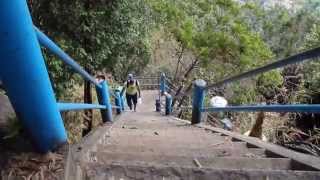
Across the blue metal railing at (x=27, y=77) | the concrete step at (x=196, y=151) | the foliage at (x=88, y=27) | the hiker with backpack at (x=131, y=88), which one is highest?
the foliage at (x=88, y=27)

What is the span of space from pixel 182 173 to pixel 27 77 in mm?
1169

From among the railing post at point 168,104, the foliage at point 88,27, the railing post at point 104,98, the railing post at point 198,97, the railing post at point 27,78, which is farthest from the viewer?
the railing post at point 168,104

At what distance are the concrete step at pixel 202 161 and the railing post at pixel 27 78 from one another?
Answer: 3.41 feet

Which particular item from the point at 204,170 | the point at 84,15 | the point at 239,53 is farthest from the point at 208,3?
the point at 204,170

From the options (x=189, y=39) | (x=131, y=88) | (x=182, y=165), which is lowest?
(x=182, y=165)

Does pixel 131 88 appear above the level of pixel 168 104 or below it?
above

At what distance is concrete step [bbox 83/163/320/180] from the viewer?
2.75 meters

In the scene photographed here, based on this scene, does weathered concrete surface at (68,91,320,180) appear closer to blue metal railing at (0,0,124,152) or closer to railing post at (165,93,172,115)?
blue metal railing at (0,0,124,152)

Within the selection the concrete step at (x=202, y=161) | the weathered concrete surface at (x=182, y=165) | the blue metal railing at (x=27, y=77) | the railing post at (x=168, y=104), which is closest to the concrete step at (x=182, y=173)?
the weathered concrete surface at (x=182, y=165)

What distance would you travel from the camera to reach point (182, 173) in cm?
280

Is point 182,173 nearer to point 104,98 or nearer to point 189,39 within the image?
point 104,98

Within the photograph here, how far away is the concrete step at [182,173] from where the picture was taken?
2752 mm

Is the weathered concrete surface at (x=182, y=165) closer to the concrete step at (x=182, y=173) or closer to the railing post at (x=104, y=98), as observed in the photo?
the concrete step at (x=182, y=173)

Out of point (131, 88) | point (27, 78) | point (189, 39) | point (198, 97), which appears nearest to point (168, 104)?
point (131, 88)
